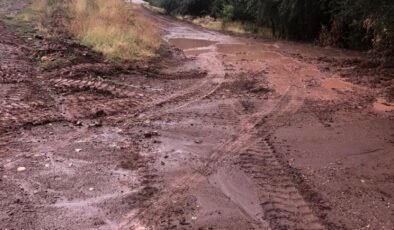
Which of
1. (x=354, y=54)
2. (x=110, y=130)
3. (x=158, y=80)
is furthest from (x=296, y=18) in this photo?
(x=110, y=130)

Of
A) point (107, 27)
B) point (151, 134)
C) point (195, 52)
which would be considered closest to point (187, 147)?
point (151, 134)

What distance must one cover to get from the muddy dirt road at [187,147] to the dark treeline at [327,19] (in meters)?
1.88

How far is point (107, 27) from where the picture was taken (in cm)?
1631

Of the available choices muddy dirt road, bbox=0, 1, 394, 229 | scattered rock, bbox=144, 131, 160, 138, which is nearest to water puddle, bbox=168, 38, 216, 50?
muddy dirt road, bbox=0, 1, 394, 229

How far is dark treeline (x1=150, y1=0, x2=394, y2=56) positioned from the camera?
45.1ft

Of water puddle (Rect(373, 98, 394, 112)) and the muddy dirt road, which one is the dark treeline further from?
water puddle (Rect(373, 98, 394, 112))

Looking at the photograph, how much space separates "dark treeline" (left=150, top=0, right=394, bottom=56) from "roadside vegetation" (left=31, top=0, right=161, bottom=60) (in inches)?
238

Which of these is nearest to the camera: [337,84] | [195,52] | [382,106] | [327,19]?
[382,106]

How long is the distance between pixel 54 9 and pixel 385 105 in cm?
1713

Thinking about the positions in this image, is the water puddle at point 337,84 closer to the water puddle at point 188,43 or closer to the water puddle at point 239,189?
the water puddle at point 239,189

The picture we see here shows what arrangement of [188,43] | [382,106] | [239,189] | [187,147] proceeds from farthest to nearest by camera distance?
[188,43], [382,106], [187,147], [239,189]

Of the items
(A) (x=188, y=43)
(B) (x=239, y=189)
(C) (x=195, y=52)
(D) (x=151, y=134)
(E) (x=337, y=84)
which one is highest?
(E) (x=337, y=84)

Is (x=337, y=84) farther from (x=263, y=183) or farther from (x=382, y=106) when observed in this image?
(x=263, y=183)

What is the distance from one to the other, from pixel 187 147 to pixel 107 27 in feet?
32.1
